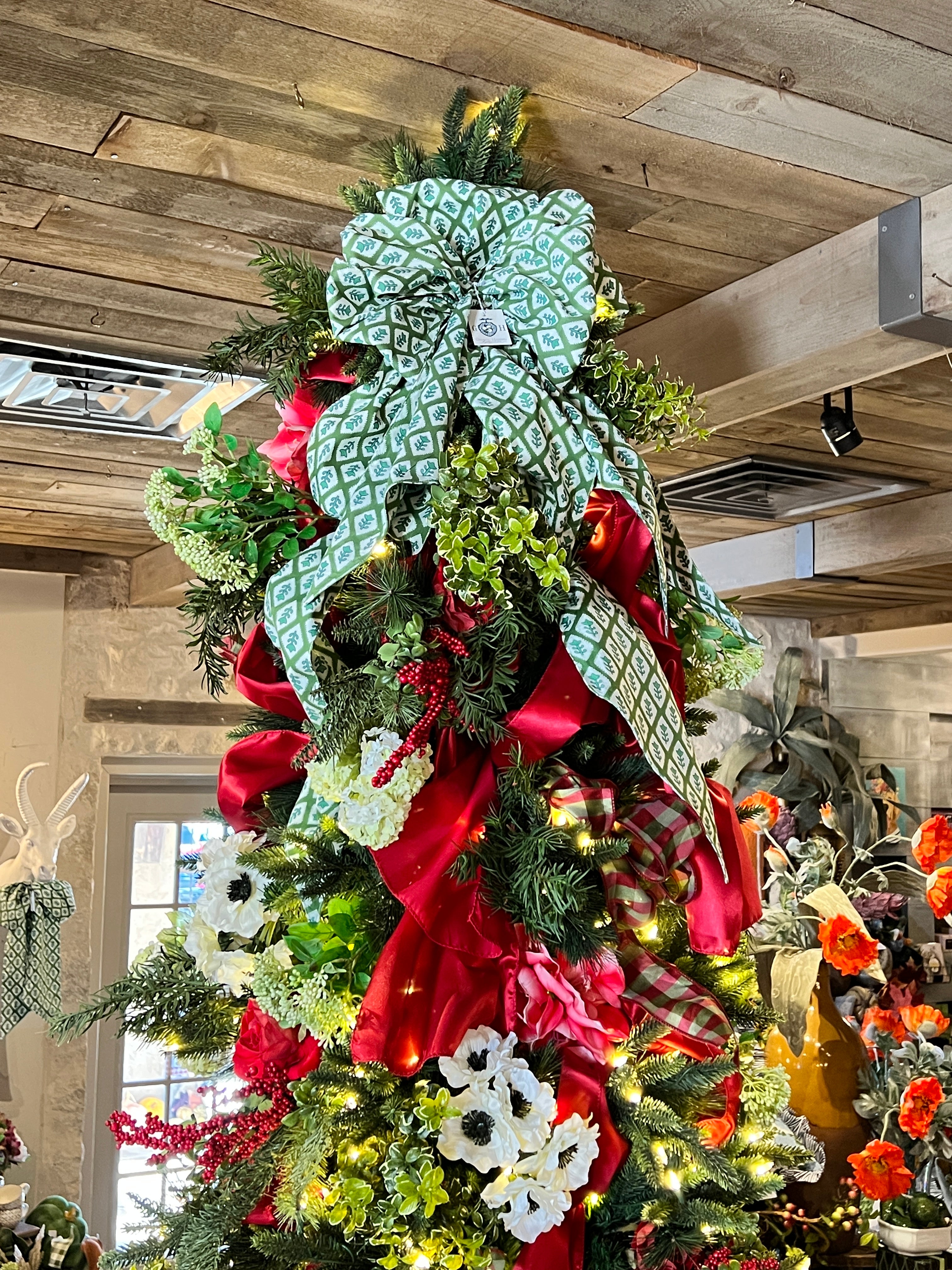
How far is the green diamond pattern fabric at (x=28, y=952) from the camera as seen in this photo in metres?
3.47

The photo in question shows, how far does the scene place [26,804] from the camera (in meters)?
3.60

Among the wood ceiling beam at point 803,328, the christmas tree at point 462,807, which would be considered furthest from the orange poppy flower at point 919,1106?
the wood ceiling beam at point 803,328

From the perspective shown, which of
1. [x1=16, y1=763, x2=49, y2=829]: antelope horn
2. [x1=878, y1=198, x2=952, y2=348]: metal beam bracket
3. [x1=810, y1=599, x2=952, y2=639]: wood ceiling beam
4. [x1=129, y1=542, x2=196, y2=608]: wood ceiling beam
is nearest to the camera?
[x1=878, y1=198, x2=952, y2=348]: metal beam bracket

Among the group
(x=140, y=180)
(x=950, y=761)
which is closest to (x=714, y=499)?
(x=140, y=180)

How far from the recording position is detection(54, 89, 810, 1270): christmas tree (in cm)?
98

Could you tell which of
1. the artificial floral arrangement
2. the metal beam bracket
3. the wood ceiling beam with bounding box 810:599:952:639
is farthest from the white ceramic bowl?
the wood ceiling beam with bounding box 810:599:952:639

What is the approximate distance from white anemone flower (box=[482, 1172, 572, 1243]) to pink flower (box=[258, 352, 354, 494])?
2.04 feet

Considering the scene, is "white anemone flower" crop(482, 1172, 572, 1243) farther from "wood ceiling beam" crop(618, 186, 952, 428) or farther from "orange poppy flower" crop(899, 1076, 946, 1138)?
"orange poppy flower" crop(899, 1076, 946, 1138)

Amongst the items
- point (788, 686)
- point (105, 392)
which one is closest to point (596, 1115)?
point (105, 392)

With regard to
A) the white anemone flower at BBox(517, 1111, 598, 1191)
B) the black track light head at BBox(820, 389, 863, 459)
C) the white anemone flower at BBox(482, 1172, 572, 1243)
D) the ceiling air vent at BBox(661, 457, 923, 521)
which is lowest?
the white anemone flower at BBox(482, 1172, 572, 1243)

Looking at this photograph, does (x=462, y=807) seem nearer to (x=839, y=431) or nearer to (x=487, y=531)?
(x=487, y=531)

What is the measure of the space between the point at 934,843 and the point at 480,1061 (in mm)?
1765

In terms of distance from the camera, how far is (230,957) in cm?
112

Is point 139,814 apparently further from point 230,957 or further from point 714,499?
point 230,957
